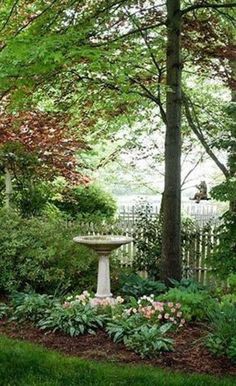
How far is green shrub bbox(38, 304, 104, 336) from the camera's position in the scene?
18.3ft

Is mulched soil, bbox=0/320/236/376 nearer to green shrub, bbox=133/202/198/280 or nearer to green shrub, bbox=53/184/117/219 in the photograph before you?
green shrub, bbox=133/202/198/280

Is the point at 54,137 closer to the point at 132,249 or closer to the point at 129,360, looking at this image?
the point at 132,249

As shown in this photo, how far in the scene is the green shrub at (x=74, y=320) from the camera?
18.3 ft

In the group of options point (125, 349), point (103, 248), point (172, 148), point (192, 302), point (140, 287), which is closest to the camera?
point (125, 349)

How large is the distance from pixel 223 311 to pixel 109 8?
175 inches

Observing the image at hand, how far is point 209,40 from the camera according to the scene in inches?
347

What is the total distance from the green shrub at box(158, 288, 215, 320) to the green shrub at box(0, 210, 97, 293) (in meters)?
1.69

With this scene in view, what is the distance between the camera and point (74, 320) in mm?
5699

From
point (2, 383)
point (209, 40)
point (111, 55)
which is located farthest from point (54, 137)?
point (2, 383)

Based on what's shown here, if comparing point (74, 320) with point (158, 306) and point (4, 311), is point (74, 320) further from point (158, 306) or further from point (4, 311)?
point (4, 311)

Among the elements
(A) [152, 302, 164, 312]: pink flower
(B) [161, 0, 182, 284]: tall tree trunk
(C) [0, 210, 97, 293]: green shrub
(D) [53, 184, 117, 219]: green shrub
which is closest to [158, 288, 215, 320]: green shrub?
(A) [152, 302, 164, 312]: pink flower

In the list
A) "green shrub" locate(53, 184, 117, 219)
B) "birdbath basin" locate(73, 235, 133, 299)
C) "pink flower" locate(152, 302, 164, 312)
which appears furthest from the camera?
"green shrub" locate(53, 184, 117, 219)

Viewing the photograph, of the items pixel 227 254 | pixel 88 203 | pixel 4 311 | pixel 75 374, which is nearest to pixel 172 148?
pixel 227 254

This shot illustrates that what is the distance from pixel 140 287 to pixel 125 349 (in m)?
2.17
